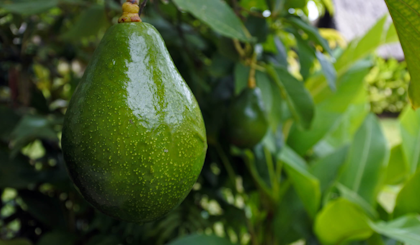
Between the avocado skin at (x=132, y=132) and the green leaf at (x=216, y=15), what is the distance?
0.12 m

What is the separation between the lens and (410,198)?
0.88m

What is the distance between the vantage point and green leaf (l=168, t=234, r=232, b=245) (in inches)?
27.9

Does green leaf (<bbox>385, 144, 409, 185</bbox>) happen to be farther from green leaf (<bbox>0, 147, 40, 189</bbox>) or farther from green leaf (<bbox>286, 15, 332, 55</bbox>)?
green leaf (<bbox>0, 147, 40, 189</bbox>)

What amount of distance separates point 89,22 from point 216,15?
1.63ft

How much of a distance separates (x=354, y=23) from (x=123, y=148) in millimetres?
5672

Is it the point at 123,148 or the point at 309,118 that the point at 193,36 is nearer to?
the point at 309,118

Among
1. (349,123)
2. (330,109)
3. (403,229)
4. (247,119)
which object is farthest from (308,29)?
(349,123)

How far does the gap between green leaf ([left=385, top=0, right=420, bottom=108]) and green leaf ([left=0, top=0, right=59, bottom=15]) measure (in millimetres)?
637

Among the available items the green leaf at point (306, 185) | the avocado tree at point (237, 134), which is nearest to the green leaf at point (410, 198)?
the avocado tree at point (237, 134)

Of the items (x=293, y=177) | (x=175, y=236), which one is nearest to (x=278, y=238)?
(x=293, y=177)

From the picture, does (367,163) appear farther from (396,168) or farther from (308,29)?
(308,29)

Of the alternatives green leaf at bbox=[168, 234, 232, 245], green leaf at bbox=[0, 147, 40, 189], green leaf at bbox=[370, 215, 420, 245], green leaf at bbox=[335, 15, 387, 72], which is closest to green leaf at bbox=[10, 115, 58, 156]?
green leaf at bbox=[0, 147, 40, 189]

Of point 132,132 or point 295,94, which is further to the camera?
point 295,94

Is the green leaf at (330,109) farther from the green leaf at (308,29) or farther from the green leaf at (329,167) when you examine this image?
the green leaf at (308,29)
